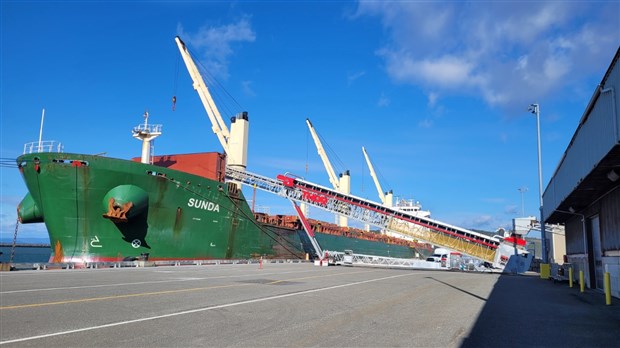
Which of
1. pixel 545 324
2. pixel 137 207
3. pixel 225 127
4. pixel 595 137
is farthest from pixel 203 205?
pixel 595 137

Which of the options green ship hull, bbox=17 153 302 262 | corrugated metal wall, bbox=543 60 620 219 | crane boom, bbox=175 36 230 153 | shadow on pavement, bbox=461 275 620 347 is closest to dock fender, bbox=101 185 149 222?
green ship hull, bbox=17 153 302 262

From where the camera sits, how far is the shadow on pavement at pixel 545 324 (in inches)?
311

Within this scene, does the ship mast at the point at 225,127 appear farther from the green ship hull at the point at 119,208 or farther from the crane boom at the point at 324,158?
the crane boom at the point at 324,158

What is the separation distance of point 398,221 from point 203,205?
22.0 metres

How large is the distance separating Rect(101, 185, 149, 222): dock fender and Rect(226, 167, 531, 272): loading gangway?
671 inches

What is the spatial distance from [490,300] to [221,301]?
8.65m

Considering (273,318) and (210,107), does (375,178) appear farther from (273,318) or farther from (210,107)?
(273,318)

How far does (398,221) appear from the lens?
4594 centimetres

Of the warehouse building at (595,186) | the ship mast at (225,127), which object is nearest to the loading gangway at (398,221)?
the ship mast at (225,127)

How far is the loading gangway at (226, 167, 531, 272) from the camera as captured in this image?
38.4 meters

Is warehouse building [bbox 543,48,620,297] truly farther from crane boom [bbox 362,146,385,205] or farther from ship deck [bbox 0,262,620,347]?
crane boom [bbox 362,146,385,205]

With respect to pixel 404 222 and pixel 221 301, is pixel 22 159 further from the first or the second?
pixel 404 222

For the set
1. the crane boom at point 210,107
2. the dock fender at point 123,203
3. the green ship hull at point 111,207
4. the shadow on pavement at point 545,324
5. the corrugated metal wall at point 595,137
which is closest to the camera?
the shadow on pavement at point 545,324

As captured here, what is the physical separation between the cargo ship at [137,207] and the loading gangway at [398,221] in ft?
27.8
